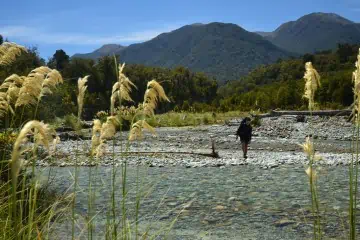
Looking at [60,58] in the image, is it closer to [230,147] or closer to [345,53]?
[230,147]

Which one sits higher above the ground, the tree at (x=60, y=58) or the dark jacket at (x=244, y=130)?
the tree at (x=60, y=58)

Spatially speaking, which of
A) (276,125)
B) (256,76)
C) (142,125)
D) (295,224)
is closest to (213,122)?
(276,125)

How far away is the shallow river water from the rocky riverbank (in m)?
0.88

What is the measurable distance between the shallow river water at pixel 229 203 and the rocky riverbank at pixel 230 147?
0.88 meters

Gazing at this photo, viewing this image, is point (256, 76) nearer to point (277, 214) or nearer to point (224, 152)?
point (224, 152)

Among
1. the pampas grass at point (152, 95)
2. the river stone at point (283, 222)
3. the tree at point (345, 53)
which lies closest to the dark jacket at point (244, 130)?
the river stone at point (283, 222)

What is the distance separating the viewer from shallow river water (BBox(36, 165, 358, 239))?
6852 mm

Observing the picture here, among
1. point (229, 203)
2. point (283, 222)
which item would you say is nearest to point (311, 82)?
point (283, 222)

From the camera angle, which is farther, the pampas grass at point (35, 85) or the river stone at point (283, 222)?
the river stone at point (283, 222)

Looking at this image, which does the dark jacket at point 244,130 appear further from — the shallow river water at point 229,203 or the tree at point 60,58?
the tree at point 60,58

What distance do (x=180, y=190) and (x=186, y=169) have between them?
305cm

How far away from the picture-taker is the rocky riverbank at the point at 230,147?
45.1 ft

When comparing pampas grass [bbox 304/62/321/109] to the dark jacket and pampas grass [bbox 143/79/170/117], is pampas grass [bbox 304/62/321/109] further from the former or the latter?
the dark jacket

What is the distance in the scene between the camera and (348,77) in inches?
1556
